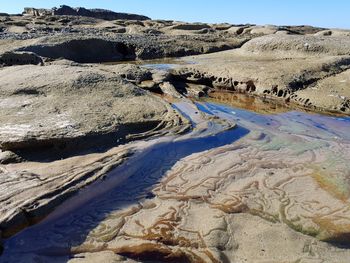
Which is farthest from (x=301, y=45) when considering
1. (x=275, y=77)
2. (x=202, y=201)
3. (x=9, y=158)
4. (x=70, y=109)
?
(x=9, y=158)

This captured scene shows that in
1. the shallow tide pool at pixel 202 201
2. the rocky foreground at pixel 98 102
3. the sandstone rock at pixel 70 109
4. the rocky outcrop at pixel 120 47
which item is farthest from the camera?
the rocky outcrop at pixel 120 47

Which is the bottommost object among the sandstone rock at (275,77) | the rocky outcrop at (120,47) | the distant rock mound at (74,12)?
the sandstone rock at (275,77)

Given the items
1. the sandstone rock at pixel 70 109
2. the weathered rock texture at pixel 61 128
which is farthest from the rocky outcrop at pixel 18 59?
the weathered rock texture at pixel 61 128

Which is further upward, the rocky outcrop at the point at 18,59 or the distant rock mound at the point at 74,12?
the distant rock mound at the point at 74,12

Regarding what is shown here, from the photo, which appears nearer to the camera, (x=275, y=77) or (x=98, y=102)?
(x=98, y=102)

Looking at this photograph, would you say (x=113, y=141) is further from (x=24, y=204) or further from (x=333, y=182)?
(x=333, y=182)

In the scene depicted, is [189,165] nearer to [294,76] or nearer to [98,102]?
[98,102]

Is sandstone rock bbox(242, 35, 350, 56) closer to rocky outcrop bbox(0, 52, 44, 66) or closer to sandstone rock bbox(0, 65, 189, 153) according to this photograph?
rocky outcrop bbox(0, 52, 44, 66)

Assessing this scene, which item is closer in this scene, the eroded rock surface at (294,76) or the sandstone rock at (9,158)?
the sandstone rock at (9,158)

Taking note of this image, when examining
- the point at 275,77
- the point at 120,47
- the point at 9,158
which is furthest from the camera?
the point at 120,47

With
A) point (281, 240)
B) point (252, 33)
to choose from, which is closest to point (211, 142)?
point (281, 240)

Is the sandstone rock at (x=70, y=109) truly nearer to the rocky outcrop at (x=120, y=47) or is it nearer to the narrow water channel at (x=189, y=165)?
the narrow water channel at (x=189, y=165)

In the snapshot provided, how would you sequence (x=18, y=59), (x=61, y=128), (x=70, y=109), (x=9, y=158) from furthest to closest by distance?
(x=18, y=59) → (x=70, y=109) → (x=61, y=128) → (x=9, y=158)

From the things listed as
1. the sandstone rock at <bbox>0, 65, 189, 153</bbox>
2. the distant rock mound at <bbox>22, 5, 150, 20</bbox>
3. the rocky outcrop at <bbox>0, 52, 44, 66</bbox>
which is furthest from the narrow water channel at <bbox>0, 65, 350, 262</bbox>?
the distant rock mound at <bbox>22, 5, 150, 20</bbox>
